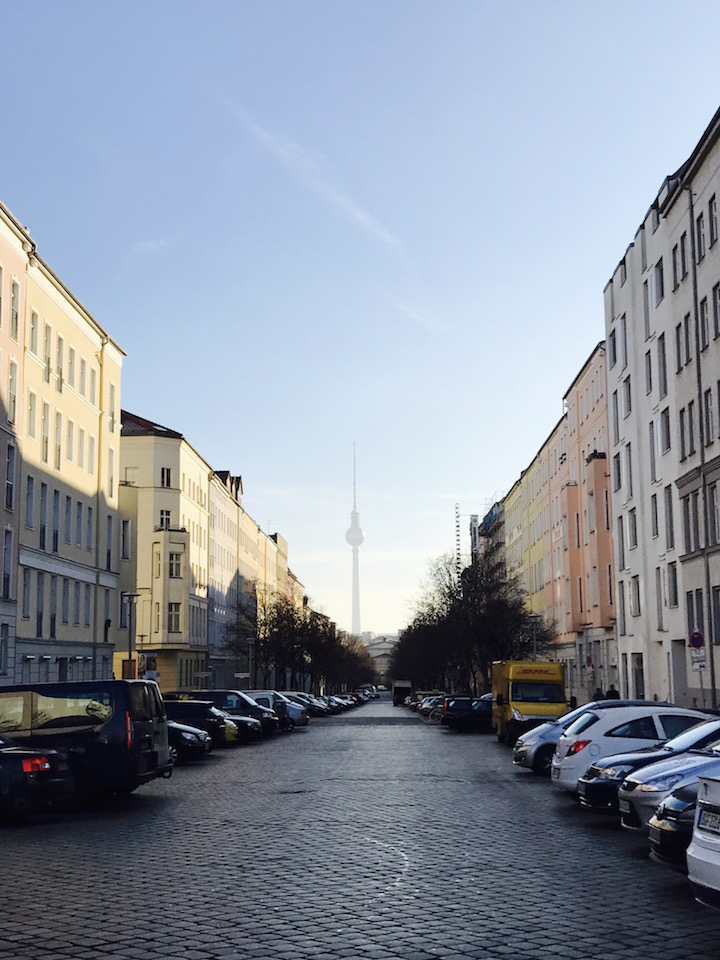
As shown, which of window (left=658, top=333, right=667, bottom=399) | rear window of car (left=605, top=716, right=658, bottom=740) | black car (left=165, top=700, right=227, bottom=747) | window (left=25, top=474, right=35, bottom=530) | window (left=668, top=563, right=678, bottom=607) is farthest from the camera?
window (left=25, top=474, right=35, bottom=530)

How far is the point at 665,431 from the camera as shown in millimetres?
48688

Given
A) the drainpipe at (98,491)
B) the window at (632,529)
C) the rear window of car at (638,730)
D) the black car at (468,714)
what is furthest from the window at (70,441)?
the rear window of car at (638,730)

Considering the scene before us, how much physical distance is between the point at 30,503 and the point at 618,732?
36.2m

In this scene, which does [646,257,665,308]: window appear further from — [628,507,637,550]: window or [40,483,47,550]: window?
[40,483,47,550]: window

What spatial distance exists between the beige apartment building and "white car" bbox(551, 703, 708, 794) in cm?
3156

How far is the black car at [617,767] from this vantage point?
51.0ft

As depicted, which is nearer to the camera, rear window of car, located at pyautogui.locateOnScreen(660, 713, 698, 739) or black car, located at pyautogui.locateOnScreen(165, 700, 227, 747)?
rear window of car, located at pyautogui.locateOnScreen(660, 713, 698, 739)

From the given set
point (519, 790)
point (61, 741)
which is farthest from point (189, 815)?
point (519, 790)

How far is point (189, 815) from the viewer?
1875 cm

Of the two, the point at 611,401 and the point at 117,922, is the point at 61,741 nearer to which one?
the point at 117,922

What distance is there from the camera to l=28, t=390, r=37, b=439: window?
2026 inches

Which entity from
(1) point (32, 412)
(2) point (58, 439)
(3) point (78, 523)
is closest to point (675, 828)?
(1) point (32, 412)

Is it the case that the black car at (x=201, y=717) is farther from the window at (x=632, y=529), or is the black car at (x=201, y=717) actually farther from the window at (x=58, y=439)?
the window at (x=632, y=529)

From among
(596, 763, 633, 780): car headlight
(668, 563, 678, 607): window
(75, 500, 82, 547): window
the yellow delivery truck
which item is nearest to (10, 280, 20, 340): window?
(75, 500, 82, 547): window
